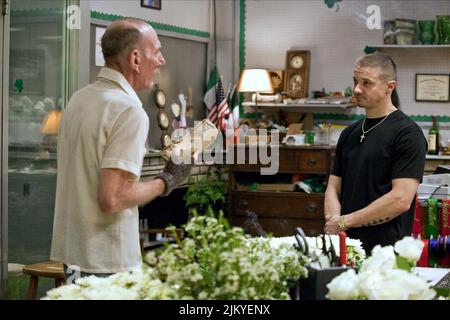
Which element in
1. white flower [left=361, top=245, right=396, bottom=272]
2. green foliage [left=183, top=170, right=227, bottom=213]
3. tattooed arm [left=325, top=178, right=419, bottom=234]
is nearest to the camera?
white flower [left=361, top=245, right=396, bottom=272]

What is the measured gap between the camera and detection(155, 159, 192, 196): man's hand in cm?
261

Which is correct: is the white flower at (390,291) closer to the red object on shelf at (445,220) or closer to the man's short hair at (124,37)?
the man's short hair at (124,37)

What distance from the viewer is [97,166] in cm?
252

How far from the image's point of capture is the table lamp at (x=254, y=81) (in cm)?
816

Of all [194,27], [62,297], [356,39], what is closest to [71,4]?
[194,27]

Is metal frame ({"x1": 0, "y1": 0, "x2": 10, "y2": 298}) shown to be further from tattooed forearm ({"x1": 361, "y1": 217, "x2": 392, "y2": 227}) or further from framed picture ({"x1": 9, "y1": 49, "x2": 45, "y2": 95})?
tattooed forearm ({"x1": 361, "y1": 217, "x2": 392, "y2": 227})

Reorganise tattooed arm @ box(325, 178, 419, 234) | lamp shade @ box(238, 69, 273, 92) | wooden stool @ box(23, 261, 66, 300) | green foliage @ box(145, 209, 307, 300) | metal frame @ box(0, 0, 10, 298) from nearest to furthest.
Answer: green foliage @ box(145, 209, 307, 300)
tattooed arm @ box(325, 178, 419, 234)
wooden stool @ box(23, 261, 66, 300)
metal frame @ box(0, 0, 10, 298)
lamp shade @ box(238, 69, 273, 92)

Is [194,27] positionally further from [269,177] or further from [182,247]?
[182,247]

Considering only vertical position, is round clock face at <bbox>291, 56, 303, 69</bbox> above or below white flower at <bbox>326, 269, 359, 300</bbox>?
above

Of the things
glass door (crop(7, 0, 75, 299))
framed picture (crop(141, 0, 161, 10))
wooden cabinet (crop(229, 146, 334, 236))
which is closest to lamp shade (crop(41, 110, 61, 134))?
glass door (crop(7, 0, 75, 299))

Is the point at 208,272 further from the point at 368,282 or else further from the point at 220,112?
the point at 220,112

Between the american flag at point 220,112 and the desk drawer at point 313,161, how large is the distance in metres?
0.90

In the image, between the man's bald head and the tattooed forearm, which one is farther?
the tattooed forearm

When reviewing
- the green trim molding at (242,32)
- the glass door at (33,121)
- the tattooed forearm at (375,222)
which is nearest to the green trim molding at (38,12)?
the glass door at (33,121)
